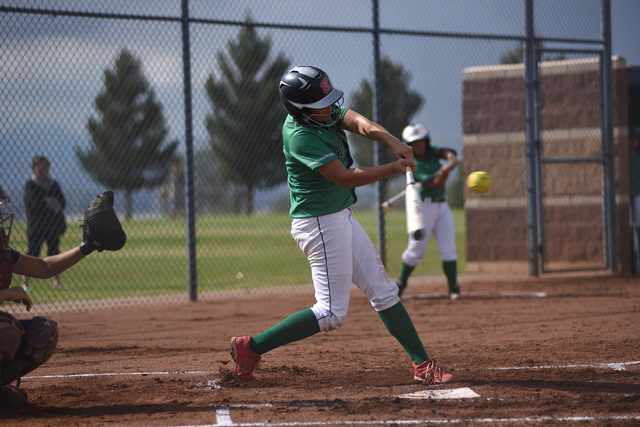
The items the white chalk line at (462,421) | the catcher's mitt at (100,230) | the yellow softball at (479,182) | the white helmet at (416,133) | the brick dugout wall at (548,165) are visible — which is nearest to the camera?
the white chalk line at (462,421)

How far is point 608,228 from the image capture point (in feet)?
32.7

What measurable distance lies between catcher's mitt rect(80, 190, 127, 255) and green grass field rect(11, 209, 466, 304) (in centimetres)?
405

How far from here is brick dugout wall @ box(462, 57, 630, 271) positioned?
10266 mm

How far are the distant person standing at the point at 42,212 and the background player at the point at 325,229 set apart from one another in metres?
4.76

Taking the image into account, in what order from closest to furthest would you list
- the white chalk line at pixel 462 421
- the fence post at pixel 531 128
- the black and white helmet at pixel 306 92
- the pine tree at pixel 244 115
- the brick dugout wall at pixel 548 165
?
the white chalk line at pixel 462 421 → the black and white helmet at pixel 306 92 → the fence post at pixel 531 128 → the brick dugout wall at pixel 548 165 → the pine tree at pixel 244 115

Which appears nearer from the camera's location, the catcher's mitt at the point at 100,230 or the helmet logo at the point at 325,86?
the catcher's mitt at the point at 100,230

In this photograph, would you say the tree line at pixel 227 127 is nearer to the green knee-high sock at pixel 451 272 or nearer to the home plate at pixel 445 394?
the green knee-high sock at pixel 451 272

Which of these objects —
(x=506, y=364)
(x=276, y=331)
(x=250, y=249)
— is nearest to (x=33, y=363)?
(x=276, y=331)

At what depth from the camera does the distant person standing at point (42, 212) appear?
25.5ft

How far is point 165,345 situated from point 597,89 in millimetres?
8306

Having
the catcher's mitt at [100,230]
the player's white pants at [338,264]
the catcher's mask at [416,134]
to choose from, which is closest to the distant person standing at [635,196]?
the catcher's mask at [416,134]

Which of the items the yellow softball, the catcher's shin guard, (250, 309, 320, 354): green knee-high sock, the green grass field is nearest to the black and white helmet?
(250, 309, 320, 354): green knee-high sock

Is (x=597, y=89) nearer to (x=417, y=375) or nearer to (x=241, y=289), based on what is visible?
(x=241, y=289)

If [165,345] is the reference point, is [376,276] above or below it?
above
